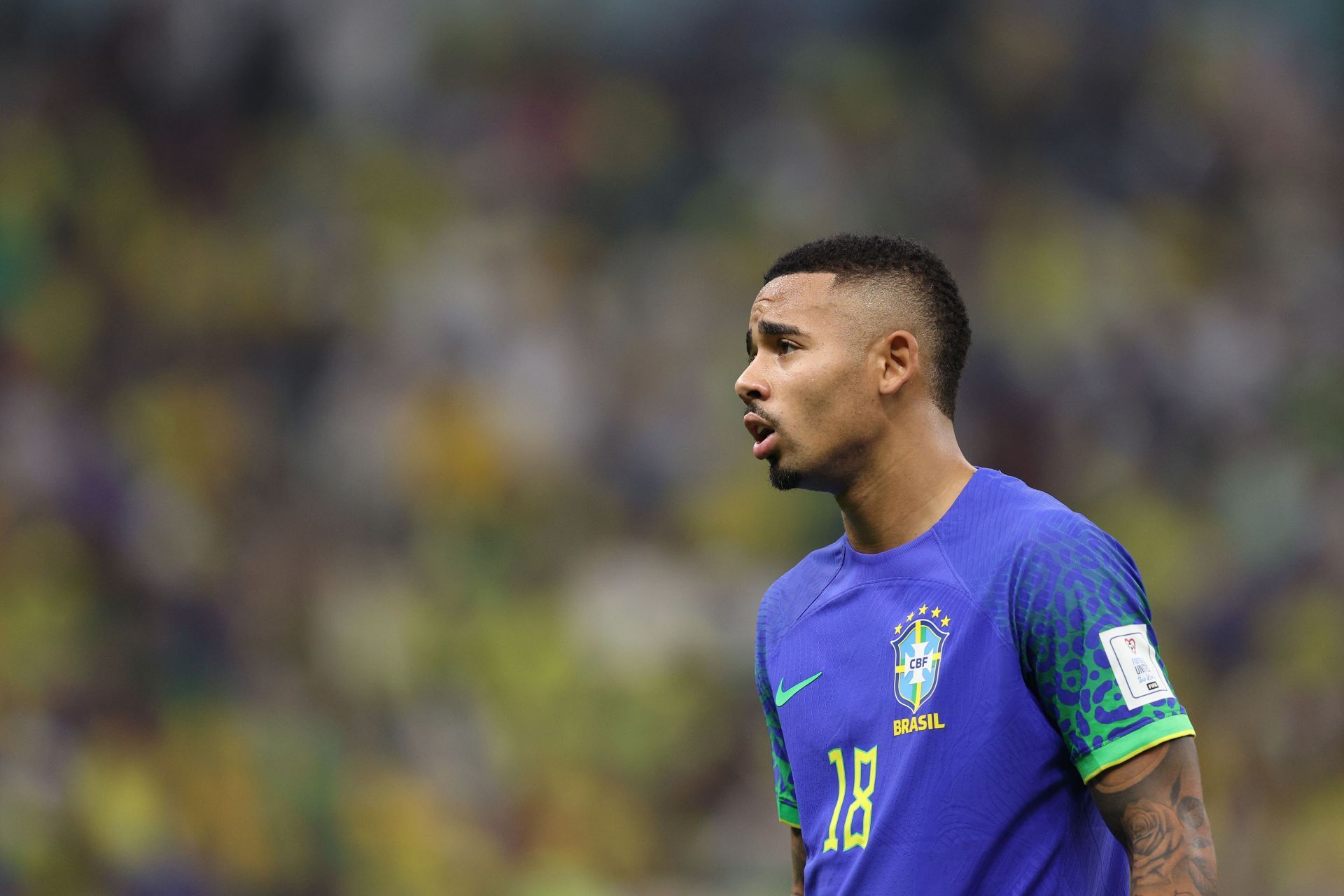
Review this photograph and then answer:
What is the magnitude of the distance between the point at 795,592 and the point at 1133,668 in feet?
2.57

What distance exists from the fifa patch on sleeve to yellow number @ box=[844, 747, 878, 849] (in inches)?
18.1

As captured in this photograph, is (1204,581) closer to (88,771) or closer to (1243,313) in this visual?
(1243,313)

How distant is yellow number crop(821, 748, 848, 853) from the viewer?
2498mm

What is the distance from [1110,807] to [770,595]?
34.7 inches

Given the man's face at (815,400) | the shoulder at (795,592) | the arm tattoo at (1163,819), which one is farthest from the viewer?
the shoulder at (795,592)

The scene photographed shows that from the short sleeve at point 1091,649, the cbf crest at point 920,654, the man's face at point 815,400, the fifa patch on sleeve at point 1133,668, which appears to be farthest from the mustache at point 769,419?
the fifa patch on sleeve at point 1133,668

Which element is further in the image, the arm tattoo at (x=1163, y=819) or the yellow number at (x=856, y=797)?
the yellow number at (x=856, y=797)

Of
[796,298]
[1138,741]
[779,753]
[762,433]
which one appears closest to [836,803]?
[779,753]

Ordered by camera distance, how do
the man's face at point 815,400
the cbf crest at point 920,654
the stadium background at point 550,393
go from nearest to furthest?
1. the cbf crest at point 920,654
2. the man's face at point 815,400
3. the stadium background at point 550,393

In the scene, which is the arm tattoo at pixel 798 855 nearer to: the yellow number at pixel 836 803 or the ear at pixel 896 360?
the yellow number at pixel 836 803

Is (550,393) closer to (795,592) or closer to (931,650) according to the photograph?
(795,592)

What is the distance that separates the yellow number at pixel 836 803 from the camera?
2498 millimetres

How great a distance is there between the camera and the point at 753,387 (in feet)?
8.64

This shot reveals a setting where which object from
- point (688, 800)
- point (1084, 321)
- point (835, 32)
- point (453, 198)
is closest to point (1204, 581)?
point (1084, 321)
